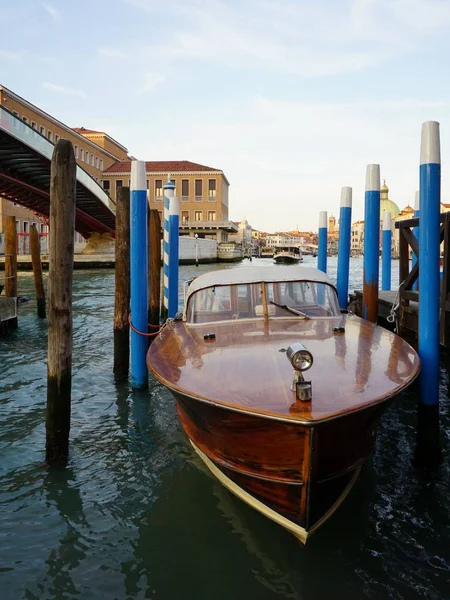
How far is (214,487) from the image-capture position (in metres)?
3.77

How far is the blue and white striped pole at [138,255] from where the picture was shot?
5.62m

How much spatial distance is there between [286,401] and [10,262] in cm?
787

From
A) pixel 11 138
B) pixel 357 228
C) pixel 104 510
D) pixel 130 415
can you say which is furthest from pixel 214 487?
pixel 357 228

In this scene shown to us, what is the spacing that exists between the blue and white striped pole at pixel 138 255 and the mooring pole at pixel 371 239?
7.93ft

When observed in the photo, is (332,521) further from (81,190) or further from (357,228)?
(357,228)

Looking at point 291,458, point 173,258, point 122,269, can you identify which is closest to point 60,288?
point 291,458

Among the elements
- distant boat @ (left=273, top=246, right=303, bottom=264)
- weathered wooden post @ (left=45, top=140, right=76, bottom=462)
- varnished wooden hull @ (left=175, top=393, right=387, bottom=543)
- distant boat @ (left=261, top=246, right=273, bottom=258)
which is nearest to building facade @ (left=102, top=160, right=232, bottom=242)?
distant boat @ (left=273, top=246, right=303, bottom=264)

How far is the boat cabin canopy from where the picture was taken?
458cm

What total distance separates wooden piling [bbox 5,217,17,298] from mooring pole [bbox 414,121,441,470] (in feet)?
24.3

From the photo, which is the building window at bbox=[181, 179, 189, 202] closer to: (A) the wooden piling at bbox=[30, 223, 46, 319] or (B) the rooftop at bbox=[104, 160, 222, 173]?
(B) the rooftop at bbox=[104, 160, 222, 173]

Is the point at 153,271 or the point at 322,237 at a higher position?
the point at 322,237

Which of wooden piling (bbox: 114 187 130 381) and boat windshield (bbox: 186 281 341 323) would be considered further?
wooden piling (bbox: 114 187 130 381)

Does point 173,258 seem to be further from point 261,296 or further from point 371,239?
point 261,296

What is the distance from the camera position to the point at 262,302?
457 centimetres
